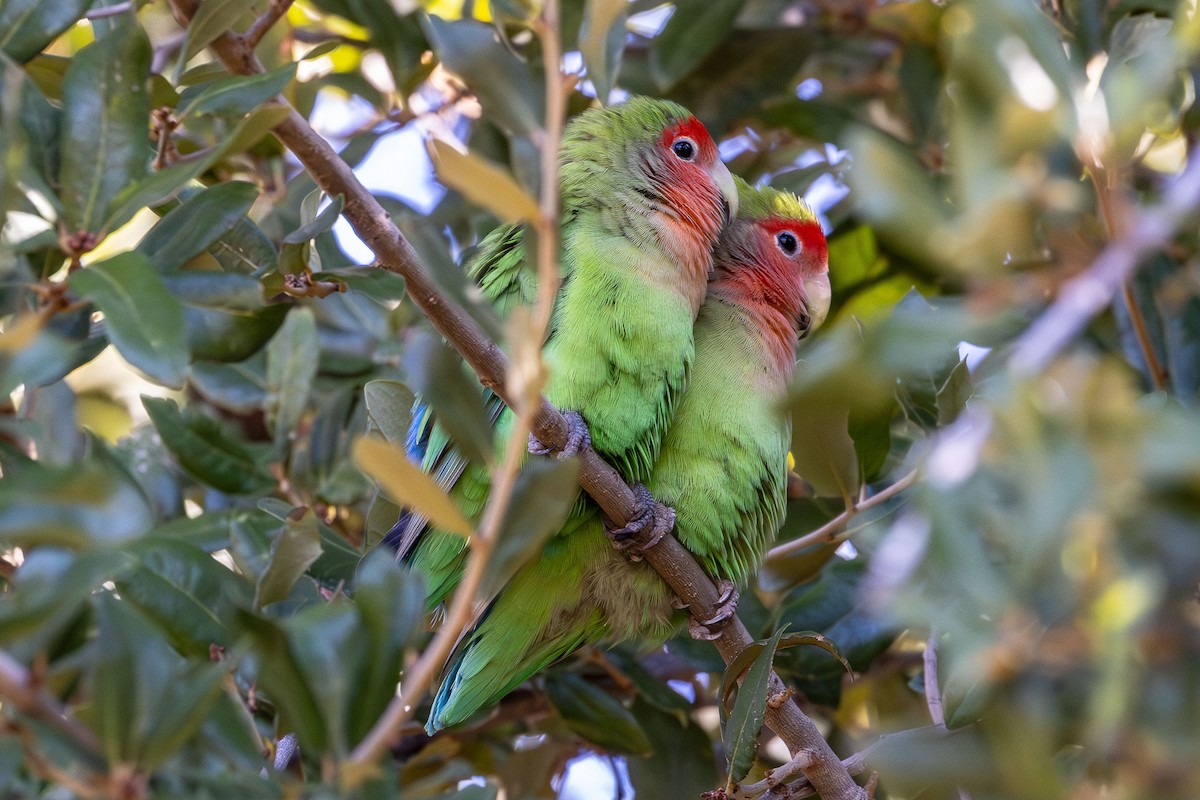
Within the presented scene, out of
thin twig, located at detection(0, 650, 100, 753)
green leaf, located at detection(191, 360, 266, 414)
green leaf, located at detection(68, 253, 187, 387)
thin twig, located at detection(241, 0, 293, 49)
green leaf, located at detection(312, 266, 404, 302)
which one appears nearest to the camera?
thin twig, located at detection(0, 650, 100, 753)

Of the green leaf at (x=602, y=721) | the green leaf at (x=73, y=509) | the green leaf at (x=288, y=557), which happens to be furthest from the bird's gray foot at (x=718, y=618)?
the green leaf at (x=73, y=509)

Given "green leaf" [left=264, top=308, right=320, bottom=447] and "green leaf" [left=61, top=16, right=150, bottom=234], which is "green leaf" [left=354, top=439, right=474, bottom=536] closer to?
"green leaf" [left=61, top=16, right=150, bottom=234]

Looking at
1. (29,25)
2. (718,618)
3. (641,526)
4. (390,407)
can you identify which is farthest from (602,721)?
(29,25)

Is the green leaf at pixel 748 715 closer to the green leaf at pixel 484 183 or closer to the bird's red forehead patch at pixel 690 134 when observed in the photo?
the green leaf at pixel 484 183

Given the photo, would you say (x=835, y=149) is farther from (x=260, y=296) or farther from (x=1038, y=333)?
(x=1038, y=333)

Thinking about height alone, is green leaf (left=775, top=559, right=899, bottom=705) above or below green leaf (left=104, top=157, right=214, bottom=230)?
below

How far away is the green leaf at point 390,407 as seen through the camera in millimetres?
2047

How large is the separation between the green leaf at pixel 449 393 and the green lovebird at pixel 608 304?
880 mm

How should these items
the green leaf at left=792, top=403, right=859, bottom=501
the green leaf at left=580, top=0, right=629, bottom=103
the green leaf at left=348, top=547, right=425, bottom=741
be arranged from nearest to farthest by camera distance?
the green leaf at left=348, top=547, right=425, bottom=741
the green leaf at left=580, top=0, right=629, bottom=103
the green leaf at left=792, top=403, right=859, bottom=501

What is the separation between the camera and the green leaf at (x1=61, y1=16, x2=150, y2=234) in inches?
56.6

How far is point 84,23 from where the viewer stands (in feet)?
10.3

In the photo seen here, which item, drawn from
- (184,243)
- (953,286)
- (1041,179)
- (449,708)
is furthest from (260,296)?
(953,286)

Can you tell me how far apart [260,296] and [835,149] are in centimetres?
190

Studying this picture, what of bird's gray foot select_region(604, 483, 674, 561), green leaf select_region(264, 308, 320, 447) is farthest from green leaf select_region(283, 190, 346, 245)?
bird's gray foot select_region(604, 483, 674, 561)
